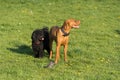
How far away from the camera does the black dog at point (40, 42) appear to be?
11.3m

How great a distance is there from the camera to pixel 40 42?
449 inches

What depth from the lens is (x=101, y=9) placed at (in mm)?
19344

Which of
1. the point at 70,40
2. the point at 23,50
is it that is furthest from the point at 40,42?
the point at 70,40

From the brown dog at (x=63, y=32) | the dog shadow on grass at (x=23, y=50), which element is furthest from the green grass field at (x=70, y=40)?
the brown dog at (x=63, y=32)

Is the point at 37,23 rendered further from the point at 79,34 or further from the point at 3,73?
the point at 3,73

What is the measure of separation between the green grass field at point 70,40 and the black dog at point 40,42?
0.24 metres

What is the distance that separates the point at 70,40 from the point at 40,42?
2510mm

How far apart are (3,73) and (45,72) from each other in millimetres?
1100

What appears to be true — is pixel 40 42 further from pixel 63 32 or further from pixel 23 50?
pixel 63 32

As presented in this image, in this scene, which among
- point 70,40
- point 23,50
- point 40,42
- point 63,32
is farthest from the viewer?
point 70,40

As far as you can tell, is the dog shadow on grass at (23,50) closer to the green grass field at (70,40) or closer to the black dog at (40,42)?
the green grass field at (70,40)

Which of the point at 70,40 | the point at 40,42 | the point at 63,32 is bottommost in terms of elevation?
the point at 70,40

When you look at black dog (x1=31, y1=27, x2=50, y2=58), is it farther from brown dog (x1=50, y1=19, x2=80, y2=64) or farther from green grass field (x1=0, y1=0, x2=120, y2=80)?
brown dog (x1=50, y1=19, x2=80, y2=64)

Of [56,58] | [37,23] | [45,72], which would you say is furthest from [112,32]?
[45,72]
